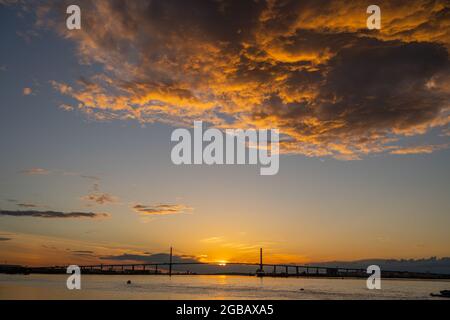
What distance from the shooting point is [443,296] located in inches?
3268
